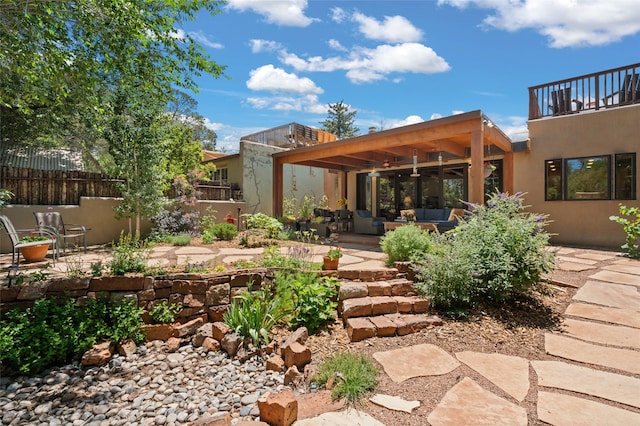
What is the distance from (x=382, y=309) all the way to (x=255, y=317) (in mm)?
1365

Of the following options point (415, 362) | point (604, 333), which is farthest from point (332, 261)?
point (604, 333)

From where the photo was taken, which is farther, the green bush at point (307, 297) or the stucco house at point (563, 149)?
the stucco house at point (563, 149)

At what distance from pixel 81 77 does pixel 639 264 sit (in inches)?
350

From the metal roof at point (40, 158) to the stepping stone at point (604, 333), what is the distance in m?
12.9

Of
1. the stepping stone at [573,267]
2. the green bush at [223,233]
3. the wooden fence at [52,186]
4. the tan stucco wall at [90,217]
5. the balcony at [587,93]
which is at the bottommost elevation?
the stepping stone at [573,267]

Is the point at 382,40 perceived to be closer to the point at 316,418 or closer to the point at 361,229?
the point at 361,229

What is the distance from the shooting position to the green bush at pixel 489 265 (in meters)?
3.27

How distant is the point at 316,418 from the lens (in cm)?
187

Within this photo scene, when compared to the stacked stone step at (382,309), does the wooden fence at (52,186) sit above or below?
above

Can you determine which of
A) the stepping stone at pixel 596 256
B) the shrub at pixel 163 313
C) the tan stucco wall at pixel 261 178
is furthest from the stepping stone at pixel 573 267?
the tan stucco wall at pixel 261 178

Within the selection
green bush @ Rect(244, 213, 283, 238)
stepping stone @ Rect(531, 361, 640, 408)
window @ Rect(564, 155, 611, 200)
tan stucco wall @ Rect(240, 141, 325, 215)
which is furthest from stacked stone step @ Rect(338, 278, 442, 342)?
tan stucco wall @ Rect(240, 141, 325, 215)

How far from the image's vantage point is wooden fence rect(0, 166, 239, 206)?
19.6 feet

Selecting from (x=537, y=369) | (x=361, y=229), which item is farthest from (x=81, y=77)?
A: (x=361, y=229)

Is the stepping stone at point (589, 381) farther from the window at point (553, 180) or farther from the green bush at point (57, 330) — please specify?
the window at point (553, 180)
